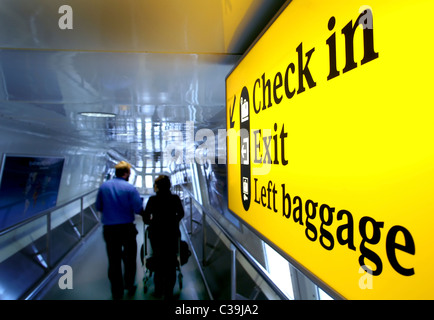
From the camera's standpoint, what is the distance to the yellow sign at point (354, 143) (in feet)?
2.15

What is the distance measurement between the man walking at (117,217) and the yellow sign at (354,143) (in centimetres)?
254

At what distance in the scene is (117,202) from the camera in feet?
11.8

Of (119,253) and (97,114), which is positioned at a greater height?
(97,114)

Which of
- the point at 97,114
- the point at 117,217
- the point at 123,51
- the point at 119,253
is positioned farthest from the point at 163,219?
the point at 123,51

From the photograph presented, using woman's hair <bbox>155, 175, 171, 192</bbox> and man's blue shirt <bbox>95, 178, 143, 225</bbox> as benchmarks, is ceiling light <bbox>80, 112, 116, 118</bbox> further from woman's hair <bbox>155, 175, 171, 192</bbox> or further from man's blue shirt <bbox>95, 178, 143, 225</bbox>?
woman's hair <bbox>155, 175, 171, 192</bbox>

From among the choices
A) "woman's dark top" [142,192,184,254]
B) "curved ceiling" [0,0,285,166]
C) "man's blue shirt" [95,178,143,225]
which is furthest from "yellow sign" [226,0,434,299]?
"man's blue shirt" [95,178,143,225]

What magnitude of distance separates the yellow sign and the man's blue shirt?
254 centimetres

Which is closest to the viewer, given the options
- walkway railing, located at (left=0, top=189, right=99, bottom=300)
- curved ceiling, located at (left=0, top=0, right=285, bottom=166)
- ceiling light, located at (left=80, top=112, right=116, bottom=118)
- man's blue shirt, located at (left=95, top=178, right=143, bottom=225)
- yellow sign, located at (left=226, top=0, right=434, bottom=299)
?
yellow sign, located at (left=226, top=0, right=434, bottom=299)

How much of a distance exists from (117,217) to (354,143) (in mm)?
3235

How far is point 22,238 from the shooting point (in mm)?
5672

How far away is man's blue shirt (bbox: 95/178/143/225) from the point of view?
141 inches

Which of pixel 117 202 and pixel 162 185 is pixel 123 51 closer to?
pixel 162 185
